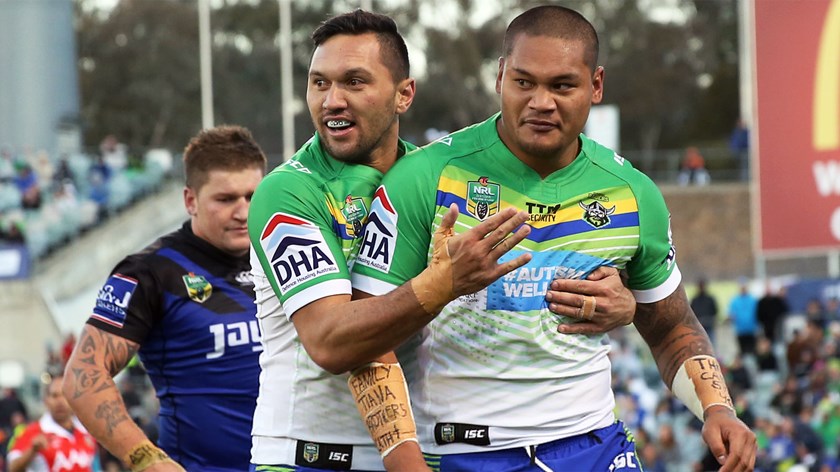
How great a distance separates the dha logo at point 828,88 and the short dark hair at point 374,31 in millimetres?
11543

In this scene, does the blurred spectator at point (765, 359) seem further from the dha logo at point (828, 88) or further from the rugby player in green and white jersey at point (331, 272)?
the rugby player in green and white jersey at point (331, 272)

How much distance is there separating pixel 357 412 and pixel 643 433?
11.6 meters

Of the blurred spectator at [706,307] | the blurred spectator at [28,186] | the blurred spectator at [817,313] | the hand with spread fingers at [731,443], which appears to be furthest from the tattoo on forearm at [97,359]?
the blurred spectator at [28,186]

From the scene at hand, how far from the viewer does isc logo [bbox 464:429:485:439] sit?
4.19m

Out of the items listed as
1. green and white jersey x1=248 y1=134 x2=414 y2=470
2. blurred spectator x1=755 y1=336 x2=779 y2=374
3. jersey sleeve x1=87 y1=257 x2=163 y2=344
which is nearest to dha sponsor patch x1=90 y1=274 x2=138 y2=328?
jersey sleeve x1=87 y1=257 x2=163 y2=344

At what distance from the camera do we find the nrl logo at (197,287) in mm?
5773

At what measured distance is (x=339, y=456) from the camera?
14.3 feet

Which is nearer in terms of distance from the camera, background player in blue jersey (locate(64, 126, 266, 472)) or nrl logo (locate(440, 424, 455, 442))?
nrl logo (locate(440, 424, 455, 442))

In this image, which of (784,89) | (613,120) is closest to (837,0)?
(784,89)

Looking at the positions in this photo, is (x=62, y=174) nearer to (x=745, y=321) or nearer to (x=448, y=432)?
(x=745, y=321)

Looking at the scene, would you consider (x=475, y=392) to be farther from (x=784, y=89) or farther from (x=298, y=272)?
(x=784, y=89)

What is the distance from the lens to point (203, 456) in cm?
570

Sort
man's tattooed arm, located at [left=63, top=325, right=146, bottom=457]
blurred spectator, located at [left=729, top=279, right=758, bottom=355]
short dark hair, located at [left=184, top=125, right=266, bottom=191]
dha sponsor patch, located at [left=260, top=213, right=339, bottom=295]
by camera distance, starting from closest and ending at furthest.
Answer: dha sponsor patch, located at [left=260, top=213, right=339, bottom=295] < man's tattooed arm, located at [left=63, top=325, right=146, bottom=457] < short dark hair, located at [left=184, top=125, right=266, bottom=191] < blurred spectator, located at [left=729, top=279, right=758, bottom=355]

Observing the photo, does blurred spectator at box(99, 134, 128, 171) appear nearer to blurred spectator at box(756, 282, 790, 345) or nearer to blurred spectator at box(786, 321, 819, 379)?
blurred spectator at box(756, 282, 790, 345)
